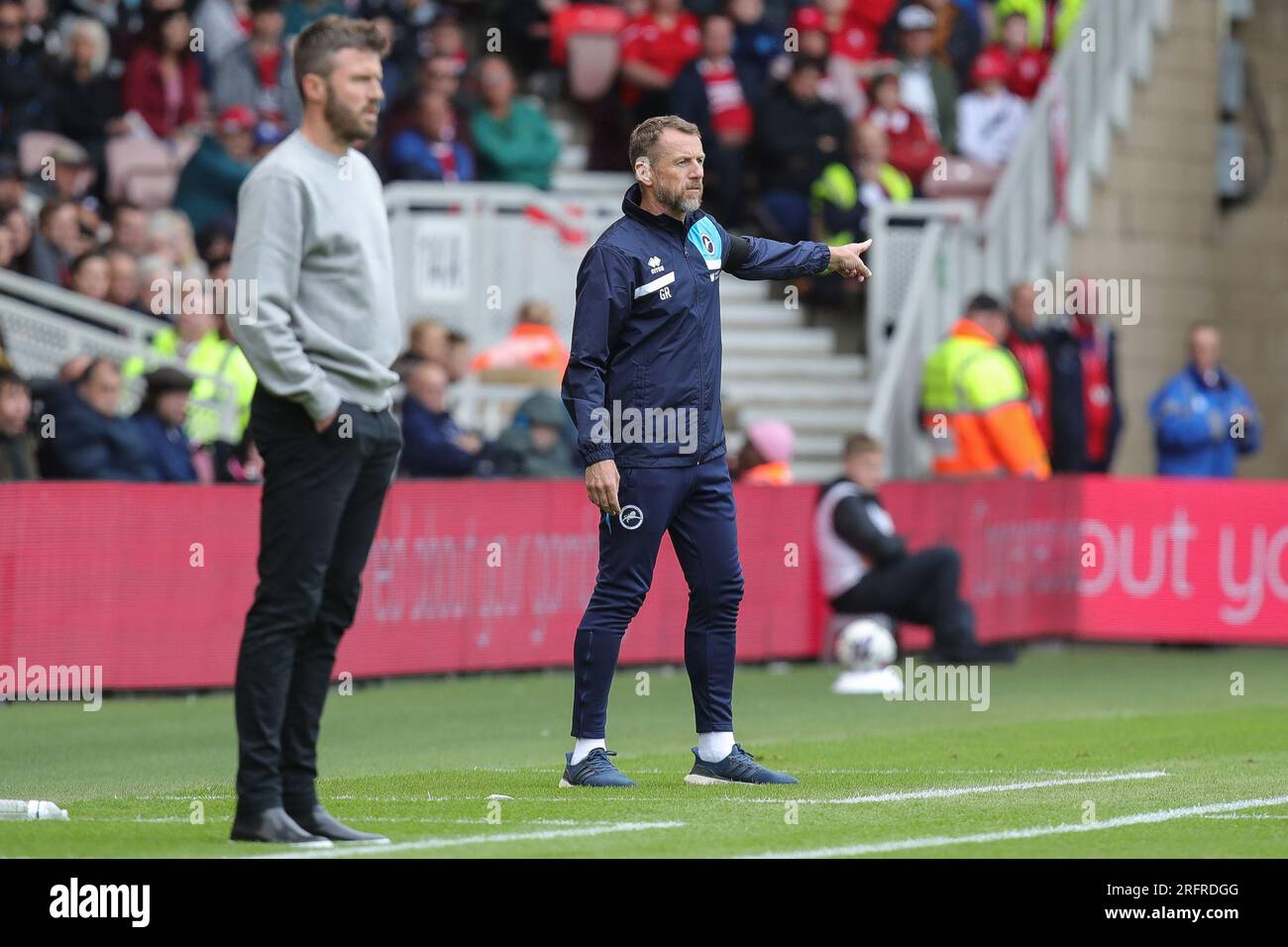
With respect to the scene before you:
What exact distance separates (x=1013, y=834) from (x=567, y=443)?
9581 millimetres

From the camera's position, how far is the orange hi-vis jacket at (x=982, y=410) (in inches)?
749

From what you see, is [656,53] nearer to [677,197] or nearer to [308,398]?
[677,197]

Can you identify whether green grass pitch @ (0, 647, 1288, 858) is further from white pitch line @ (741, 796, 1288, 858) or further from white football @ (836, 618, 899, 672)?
white football @ (836, 618, 899, 672)

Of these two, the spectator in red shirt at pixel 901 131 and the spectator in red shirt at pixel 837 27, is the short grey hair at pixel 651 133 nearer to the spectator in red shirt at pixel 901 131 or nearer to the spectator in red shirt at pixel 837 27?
the spectator in red shirt at pixel 901 131

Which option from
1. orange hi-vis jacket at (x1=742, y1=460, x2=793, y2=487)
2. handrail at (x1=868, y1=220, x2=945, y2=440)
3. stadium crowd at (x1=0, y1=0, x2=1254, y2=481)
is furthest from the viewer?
handrail at (x1=868, y1=220, x2=945, y2=440)

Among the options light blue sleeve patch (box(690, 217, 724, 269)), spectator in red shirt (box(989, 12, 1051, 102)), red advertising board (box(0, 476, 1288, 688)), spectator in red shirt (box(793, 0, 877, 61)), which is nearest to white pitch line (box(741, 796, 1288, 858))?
→ light blue sleeve patch (box(690, 217, 724, 269))

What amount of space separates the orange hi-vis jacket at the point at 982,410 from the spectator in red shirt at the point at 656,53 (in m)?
3.98

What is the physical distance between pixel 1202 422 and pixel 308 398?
48.1 ft

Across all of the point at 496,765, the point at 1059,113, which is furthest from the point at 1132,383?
the point at 496,765

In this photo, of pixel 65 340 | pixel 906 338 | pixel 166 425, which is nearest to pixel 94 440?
pixel 166 425

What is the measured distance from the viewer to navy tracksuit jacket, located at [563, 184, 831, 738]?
9734mm

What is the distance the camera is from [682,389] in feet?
32.2

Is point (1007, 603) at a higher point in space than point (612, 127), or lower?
lower
